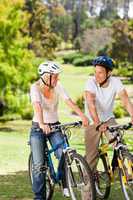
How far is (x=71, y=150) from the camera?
691cm

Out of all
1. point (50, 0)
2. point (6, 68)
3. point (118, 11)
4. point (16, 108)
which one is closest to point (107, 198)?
point (6, 68)

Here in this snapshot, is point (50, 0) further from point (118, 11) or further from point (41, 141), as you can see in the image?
point (41, 141)

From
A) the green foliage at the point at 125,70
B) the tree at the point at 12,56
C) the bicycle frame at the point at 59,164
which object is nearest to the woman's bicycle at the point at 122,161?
the bicycle frame at the point at 59,164

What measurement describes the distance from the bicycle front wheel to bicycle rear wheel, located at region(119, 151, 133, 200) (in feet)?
1.29

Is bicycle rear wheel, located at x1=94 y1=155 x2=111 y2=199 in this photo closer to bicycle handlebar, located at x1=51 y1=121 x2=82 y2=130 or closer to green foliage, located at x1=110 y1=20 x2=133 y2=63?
bicycle handlebar, located at x1=51 y1=121 x2=82 y2=130

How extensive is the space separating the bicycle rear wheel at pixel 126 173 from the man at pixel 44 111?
676 mm

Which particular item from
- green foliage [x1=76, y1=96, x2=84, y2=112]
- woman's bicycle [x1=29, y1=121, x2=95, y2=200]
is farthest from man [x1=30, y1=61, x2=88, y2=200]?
green foliage [x1=76, y1=96, x2=84, y2=112]

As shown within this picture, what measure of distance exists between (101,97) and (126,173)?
1.04 metres

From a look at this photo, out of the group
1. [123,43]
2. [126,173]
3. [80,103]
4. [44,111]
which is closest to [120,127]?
[126,173]

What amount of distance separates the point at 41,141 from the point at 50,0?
102 m

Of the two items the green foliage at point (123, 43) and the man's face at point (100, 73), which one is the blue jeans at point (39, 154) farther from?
the green foliage at point (123, 43)

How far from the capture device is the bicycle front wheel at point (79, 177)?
6629 mm

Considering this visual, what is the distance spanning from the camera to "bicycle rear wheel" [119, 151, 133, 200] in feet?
21.7

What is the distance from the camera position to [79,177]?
272 inches
